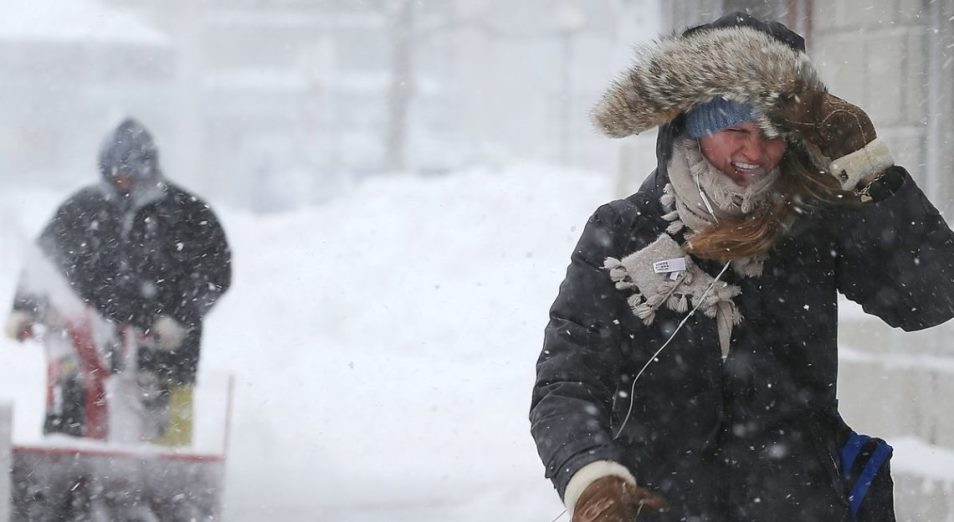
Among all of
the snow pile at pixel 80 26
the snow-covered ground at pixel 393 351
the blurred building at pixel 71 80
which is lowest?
the snow-covered ground at pixel 393 351

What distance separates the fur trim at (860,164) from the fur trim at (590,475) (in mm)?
635

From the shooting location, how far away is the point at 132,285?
626 cm

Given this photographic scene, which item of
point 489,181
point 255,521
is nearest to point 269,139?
point 489,181

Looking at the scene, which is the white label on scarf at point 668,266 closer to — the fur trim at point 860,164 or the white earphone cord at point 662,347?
the white earphone cord at point 662,347

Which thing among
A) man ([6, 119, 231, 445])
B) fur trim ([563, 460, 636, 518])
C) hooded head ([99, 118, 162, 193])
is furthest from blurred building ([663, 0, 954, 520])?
fur trim ([563, 460, 636, 518])

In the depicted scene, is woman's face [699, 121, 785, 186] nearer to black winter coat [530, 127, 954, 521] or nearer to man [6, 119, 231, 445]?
black winter coat [530, 127, 954, 521]

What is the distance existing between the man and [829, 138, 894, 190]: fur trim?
13.8ft

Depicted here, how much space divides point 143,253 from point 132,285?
163 mm

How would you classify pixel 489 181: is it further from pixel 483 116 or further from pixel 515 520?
pixel 483 116

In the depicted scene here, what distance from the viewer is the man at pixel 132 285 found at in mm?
6094

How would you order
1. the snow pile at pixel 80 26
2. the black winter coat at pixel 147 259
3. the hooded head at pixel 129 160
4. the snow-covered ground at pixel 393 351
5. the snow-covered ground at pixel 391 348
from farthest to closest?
1. the snow pile at pixel 80 26
2. the snow-covered ground at pixel 391 348
3. the snow-covered ground at pixel 393 351
4. the hooded head at pixel 129 160
5. the black winter coat at pixel 147 259

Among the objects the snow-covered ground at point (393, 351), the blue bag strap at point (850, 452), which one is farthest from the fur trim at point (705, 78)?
the snow-covered ground at point (393, 351)

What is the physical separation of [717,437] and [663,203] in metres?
0.44

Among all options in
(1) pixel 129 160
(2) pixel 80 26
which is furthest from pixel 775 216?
(2) pixel 80 26
